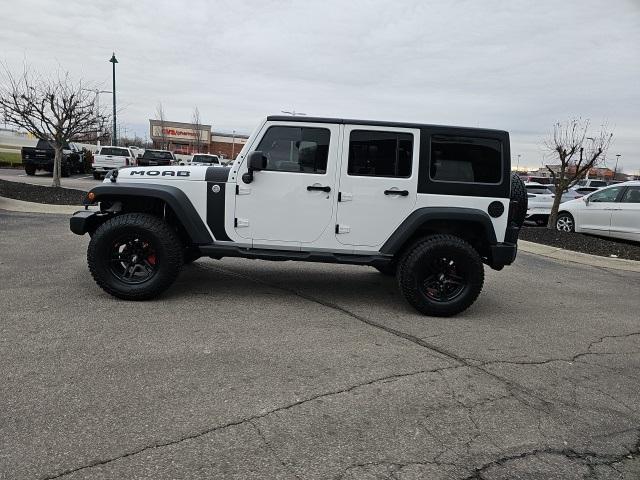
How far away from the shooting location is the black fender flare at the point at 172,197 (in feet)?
17.3

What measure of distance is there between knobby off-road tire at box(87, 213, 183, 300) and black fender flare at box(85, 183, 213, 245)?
0.71 feet

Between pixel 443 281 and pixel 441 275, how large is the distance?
7cm

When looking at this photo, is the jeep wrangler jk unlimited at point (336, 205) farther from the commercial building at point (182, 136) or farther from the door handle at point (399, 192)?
the commercial building at point (182, 136)

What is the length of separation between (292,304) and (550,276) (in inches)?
184

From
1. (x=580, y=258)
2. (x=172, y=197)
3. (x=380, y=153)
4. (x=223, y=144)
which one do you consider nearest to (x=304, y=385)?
(x=172, y=197)

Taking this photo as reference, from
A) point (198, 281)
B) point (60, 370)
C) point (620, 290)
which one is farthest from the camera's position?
point (620, 290)

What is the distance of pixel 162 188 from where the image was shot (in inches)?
210

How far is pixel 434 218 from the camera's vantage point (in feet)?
17.5

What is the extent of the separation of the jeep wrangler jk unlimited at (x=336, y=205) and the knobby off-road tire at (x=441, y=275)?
0.5 inches

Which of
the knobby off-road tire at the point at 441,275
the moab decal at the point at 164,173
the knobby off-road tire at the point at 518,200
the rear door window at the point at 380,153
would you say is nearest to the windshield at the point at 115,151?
the moab decal at the point at 164,173

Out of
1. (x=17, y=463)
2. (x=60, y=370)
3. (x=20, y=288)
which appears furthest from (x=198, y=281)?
(x=17, y=463)

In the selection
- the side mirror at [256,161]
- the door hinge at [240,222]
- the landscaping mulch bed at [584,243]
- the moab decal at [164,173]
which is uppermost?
the side mirror at [256,161]

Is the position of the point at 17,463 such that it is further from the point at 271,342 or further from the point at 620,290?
the point at 620,290

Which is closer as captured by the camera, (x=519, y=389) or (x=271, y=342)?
(x=519, y=389)
